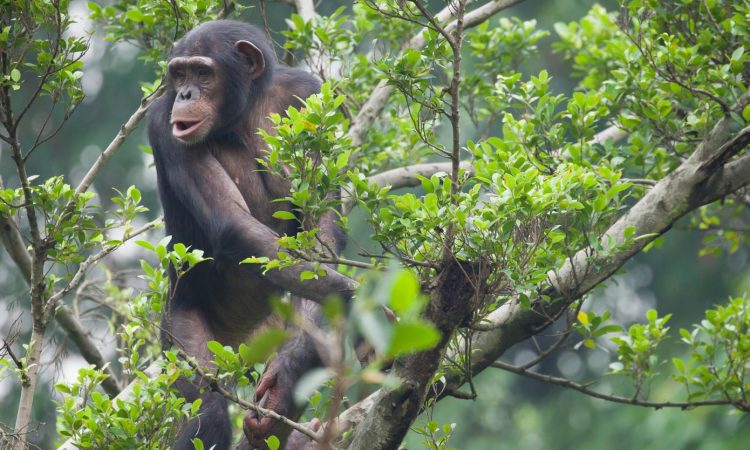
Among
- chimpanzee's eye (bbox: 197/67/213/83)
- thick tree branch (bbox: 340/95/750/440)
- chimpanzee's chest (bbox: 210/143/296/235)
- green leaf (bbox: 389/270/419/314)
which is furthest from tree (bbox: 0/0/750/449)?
green leaf (bbox: 389/270/419/314)

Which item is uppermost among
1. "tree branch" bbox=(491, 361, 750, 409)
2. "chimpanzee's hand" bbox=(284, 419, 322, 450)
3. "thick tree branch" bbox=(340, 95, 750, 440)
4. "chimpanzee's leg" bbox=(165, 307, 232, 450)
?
"thick tree branch" bbox=(340, 95, 750, 440)

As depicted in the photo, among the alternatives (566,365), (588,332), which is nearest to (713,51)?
(588,332)

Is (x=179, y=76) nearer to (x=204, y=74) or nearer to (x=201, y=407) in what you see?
(x=204, y=74)

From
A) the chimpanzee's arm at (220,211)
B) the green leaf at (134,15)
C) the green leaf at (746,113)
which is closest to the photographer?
the green leaf at (746,113)

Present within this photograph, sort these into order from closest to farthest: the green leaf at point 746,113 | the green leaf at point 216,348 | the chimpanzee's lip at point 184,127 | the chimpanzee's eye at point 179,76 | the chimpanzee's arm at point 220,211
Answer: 1. the green leaf at point 216,348
2. the green leaf at point 746,113
3. the chimpanzee's arm at point 220,211
4. the chimpanzee's lip at point 184,127
5. the chimpanzee's eye at point 179,76

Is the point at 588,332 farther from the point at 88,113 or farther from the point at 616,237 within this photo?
the point at 88,113

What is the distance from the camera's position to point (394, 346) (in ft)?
3.32

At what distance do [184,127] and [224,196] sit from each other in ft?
1.17

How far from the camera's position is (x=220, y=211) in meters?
4.07

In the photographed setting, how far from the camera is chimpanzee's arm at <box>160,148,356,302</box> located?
12.6ft

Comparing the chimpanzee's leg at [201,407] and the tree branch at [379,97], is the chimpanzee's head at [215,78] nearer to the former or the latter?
the tree branch at [379,97]

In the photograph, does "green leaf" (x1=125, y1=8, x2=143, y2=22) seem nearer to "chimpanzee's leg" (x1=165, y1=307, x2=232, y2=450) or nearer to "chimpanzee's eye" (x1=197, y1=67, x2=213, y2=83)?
"chimpanzee's eye" (x1=197, y1=67, x2=213, y2=83)

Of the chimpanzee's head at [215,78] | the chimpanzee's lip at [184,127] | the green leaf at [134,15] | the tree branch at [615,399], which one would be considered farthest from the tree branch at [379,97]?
the tree branch at [615,399]

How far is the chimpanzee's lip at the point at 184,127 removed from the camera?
13.5 feet
